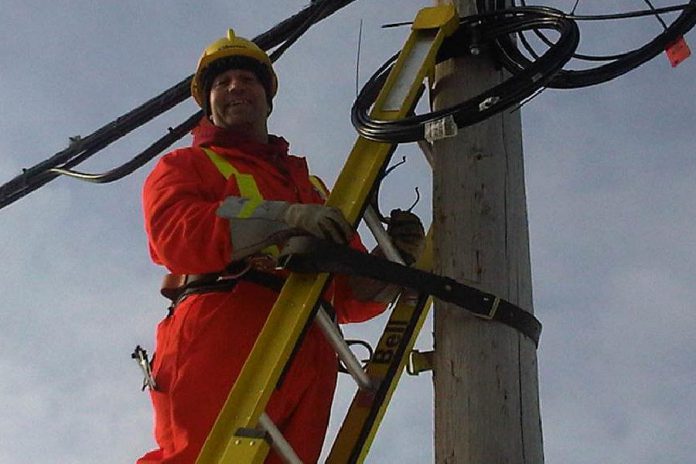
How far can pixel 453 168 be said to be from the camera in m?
3.30

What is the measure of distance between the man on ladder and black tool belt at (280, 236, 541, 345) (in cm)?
7

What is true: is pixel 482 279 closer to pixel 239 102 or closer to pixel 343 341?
pixel 343 341

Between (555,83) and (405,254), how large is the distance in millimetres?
817

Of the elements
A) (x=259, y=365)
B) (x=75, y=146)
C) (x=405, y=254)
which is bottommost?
(x=259, y=365)

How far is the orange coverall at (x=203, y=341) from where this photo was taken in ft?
10.7

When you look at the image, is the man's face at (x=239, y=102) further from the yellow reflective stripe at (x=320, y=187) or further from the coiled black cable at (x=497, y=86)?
the coiled black cable at (x=497, y=86)

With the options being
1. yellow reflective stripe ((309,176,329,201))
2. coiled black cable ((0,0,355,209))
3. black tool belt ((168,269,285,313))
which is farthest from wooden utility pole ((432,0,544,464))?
coiled black cable ((0,0,355,209))

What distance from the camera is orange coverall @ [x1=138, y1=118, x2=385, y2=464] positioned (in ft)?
10.7

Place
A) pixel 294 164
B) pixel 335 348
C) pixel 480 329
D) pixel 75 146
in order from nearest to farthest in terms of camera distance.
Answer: pixel 480 329 < pixel 335 348 < pixel 294 164 < pixel 75 146

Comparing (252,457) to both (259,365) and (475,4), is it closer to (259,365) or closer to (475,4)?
(259,365)

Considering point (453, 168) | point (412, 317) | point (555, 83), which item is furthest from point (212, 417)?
point (555, 83)

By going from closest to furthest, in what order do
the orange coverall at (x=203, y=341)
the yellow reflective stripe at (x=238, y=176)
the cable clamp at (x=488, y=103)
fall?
the cable clamp at (x=488, y=103) < the orange coverall at (x=203, y=341) < the yellow reflective stripe at (x=238, y=176)

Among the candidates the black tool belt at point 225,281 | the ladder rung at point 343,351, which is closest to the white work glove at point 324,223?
the ladder rung at point 343,351

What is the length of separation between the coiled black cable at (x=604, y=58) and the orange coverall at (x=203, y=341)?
1059 mm
